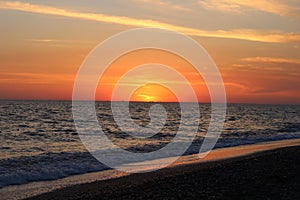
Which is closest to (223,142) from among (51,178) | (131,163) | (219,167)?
(131,163)

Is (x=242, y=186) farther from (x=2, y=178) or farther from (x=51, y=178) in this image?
(x=2, y=178)

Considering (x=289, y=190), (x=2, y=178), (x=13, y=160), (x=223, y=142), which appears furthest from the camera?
(x=223, y=142)

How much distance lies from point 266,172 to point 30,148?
59.5ft

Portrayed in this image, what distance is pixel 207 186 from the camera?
45.2 ft

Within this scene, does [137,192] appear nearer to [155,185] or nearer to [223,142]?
[155,185]

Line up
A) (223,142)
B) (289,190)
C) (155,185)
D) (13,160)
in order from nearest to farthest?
(289,190) → (155,185) → (13,160) → (223,142)

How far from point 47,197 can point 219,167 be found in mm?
8337

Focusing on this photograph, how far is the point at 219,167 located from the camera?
60.7 feet

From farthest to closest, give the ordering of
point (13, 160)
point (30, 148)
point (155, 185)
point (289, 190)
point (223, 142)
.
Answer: point (223, 142), point (30, 148), point (13, 160), point (155, 185), point (289, 190)

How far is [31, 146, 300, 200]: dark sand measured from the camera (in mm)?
12422

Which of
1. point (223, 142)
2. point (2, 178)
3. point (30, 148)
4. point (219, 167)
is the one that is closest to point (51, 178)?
point (2, 178)

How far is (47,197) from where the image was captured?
13406 mm

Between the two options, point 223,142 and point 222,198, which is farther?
point 223,142

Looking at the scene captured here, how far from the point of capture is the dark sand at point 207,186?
12.4 m
